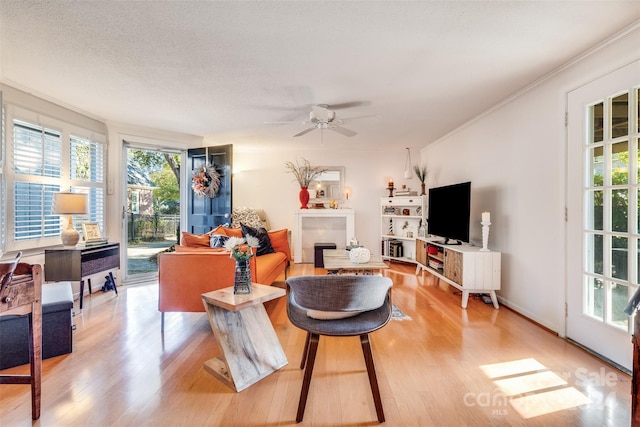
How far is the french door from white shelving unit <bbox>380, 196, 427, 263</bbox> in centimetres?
273

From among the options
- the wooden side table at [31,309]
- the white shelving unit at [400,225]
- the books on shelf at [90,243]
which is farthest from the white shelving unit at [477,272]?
the books on shelf at [90,243]

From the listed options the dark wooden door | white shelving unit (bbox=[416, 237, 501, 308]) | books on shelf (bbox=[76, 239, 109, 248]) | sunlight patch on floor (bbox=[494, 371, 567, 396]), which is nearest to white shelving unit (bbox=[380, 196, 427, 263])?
white shelving unit (bbox=[416, 237, 501, 308])

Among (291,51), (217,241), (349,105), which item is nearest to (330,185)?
(349,105)

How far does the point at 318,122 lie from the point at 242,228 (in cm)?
161

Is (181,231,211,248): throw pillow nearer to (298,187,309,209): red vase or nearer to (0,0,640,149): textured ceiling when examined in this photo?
(0,0,640,149): textured ceiling

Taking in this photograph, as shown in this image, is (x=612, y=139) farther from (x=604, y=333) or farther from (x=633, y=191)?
(x=604, y=333)

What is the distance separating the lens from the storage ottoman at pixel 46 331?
6.06 feet

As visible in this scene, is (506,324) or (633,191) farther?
(506,324)

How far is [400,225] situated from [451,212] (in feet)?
6.04

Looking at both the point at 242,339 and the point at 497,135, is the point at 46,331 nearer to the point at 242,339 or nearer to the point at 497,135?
the point at 242,339

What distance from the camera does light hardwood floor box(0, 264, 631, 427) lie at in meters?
1.45

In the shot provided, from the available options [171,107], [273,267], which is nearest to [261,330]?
[273,267]

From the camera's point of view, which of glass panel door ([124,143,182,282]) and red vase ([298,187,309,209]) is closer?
glass panel door ([124,143,182,282])

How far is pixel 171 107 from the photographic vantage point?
10.7 feet
